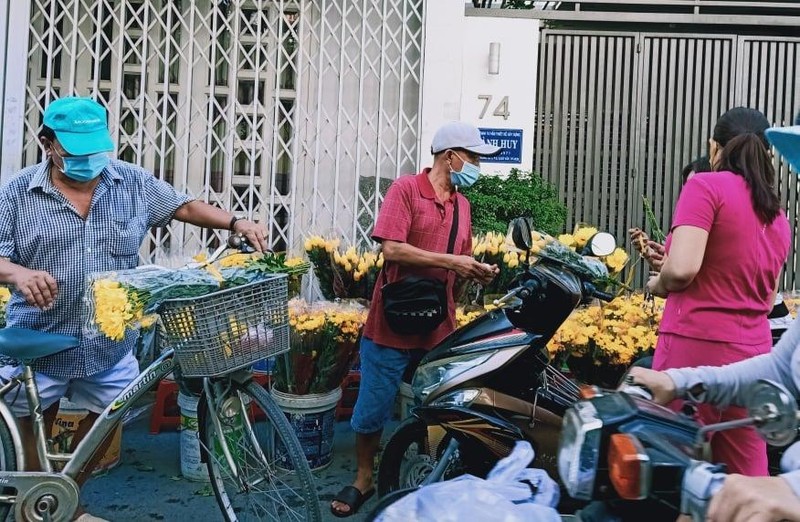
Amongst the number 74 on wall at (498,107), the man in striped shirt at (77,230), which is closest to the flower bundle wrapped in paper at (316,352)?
the man in striped shirt at (77,230)

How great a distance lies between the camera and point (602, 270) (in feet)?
8.65

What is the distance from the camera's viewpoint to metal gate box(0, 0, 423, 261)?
19.6ft

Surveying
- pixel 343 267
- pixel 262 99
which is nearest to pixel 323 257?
pixel 343 267

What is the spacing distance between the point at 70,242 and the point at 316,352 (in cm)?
144

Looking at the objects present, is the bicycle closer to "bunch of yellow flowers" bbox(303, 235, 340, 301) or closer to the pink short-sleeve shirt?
the pink short-sleeve shirt

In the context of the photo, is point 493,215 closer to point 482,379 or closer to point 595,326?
point 595,326

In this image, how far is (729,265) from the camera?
2.42 metres

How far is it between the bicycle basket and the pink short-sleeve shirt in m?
1.43

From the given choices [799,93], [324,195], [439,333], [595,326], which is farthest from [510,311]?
[799,93]

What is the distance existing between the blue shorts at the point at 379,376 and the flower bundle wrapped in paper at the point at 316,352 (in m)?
0.49

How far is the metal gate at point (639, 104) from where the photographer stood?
6.32 meters

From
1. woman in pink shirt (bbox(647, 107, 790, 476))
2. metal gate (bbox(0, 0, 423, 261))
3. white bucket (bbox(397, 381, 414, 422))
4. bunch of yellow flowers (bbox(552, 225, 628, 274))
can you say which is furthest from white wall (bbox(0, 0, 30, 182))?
woman in pink shirt (bbox(647, 107, 790, 476))

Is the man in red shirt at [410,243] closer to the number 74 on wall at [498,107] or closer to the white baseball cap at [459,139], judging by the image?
the white baseball cap at [459,139]

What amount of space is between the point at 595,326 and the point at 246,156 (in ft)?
12.0
